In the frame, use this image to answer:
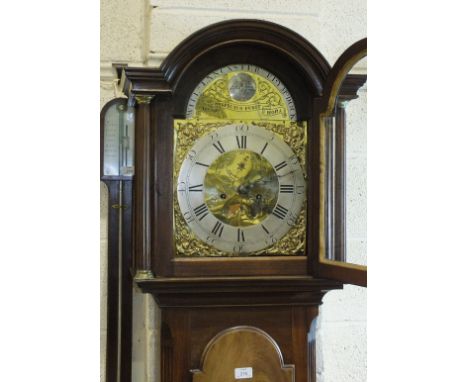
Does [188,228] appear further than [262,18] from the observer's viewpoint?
No

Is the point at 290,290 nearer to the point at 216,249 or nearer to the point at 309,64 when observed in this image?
the point at 216,249

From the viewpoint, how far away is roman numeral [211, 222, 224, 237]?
4.01 ft

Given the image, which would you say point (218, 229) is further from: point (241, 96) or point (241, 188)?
point (241, 96)

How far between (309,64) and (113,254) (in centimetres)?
57

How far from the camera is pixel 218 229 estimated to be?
123 cm

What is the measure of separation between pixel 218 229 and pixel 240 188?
89 millimetres

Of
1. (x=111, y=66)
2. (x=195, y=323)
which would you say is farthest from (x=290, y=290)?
(x=111, y=66)

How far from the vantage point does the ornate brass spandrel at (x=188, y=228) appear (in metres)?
1.22

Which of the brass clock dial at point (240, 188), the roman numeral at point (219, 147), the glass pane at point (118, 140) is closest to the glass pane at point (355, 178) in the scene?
the brass clock dial at point (240, 188)

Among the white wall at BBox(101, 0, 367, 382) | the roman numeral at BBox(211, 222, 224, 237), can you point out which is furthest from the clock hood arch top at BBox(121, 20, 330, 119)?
the roman numeral at BBox(211, 222, 224, 237)

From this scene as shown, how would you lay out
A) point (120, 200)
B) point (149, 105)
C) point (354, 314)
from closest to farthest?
point (149, 105)
point (120, 200)
point (354, 314)

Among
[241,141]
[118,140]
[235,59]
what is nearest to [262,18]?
[235,59]

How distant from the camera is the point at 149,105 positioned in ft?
3.99

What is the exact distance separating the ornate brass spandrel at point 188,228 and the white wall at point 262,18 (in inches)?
4.8
